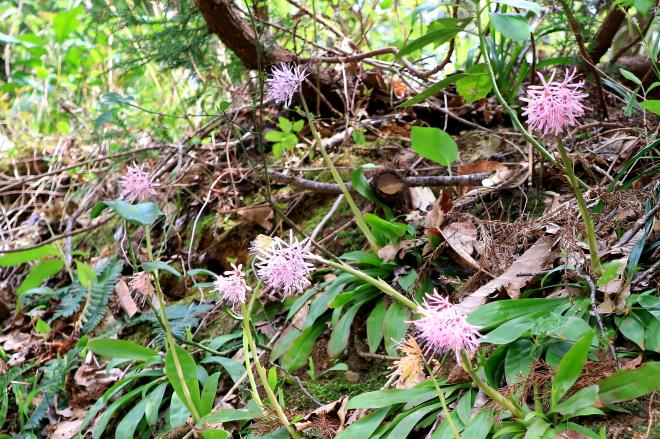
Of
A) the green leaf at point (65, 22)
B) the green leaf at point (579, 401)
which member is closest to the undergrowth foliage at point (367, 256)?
the green leaf at point (579, 401)

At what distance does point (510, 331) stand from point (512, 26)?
63cm

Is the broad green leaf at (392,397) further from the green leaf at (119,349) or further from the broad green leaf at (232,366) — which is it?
the green leaf at (119,349)

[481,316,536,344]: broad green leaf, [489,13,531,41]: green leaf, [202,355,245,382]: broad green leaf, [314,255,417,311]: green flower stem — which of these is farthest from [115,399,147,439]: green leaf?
[489,13,531,41]: green leaf

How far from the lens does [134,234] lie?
10.1ft

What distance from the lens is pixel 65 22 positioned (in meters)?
4.49

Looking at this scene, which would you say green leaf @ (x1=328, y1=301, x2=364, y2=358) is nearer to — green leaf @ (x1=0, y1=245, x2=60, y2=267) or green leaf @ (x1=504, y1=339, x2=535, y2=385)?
green leaf @ (x1=504, y1=339, x2=535, y2=385)

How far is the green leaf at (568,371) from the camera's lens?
1.11 m

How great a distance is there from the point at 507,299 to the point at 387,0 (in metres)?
2.14

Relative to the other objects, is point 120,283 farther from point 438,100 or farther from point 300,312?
point 438,100

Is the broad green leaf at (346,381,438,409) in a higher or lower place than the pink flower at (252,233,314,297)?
lower

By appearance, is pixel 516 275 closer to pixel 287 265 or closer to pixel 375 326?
pixel 375 326

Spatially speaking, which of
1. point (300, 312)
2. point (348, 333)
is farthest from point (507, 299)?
point (300, 312)

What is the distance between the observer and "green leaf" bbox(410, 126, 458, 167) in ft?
6.35

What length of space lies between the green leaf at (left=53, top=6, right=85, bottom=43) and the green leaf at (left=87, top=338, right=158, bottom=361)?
3.40 m
